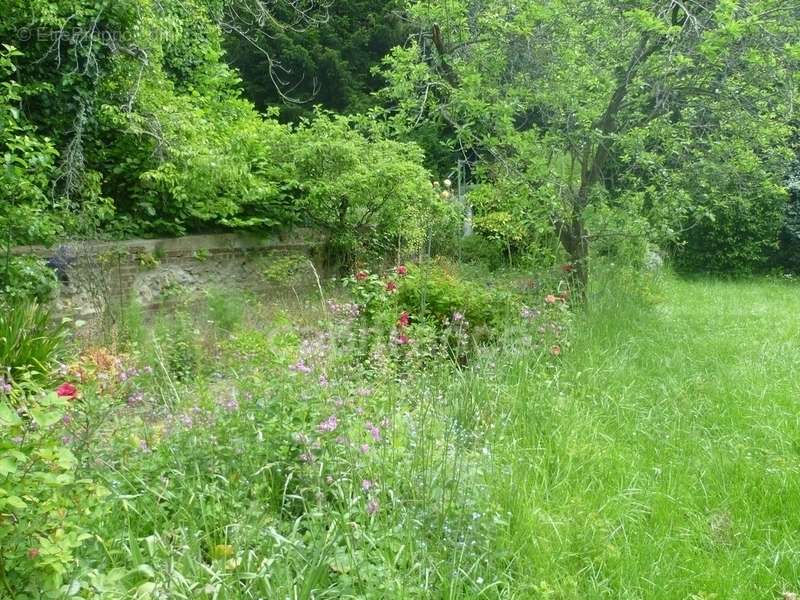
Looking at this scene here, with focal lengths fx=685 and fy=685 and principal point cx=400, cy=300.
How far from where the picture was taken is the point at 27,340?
434 centimetres

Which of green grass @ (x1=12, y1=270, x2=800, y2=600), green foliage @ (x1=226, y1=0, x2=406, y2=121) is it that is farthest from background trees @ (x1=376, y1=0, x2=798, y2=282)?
green foliage @ (x1=226, y1=0, x2=406, y2=121)

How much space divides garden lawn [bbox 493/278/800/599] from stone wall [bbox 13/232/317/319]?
3.78m

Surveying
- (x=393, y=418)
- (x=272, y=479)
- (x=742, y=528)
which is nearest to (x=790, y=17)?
(x=742, y=528)

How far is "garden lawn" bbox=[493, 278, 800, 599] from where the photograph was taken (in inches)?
96.5

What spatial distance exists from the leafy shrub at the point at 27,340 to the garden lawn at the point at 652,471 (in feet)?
9.46

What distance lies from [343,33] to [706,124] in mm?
10606

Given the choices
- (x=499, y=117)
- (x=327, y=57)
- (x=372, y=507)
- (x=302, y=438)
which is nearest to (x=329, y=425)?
(x=302, y=438)

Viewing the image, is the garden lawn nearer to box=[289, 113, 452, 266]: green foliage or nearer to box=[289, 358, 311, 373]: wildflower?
box=[289, 358, 311, 373]: wildflower

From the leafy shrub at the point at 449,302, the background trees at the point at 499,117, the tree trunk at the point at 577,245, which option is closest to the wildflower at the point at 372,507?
the leafy shrub at the point at 449,302

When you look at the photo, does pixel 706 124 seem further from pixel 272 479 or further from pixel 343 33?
pixel 343 33

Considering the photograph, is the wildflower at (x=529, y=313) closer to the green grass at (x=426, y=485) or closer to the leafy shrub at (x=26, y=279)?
the green grass at (x=426, y=485)

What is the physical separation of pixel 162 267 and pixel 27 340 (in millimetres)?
2513

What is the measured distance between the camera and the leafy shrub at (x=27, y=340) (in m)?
4.17

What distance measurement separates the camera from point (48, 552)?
1.52 m
